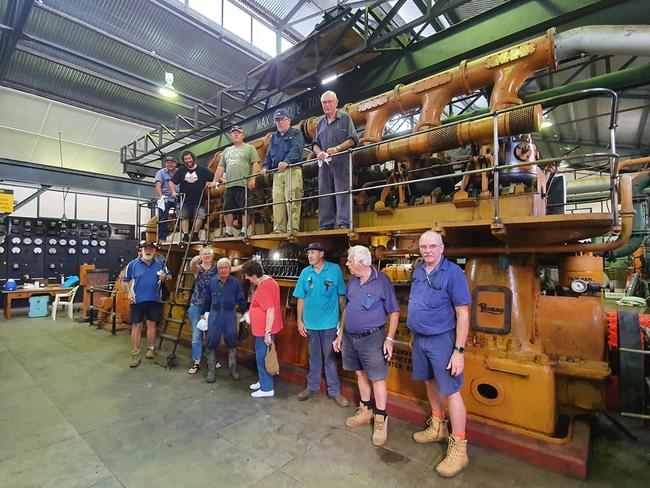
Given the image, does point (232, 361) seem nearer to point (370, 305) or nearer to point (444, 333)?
point (370, 305)

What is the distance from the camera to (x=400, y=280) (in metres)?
4.77

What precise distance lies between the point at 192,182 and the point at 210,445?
4480 millimetres

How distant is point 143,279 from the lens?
5109mm

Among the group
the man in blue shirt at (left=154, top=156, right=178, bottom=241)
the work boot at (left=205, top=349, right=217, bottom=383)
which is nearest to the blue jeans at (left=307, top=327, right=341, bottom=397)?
the work boot at (left=205, top=349, right=217, bottom=383)

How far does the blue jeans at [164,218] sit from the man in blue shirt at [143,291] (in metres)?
1.48

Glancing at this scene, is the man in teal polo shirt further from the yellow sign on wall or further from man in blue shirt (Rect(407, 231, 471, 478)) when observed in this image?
the yellow sign on wall

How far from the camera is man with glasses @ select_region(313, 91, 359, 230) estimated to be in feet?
12.7

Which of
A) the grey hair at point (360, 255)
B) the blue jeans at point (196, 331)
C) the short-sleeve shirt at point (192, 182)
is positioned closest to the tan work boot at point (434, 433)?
the grey hair at point (360, 255)

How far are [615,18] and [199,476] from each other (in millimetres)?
5459

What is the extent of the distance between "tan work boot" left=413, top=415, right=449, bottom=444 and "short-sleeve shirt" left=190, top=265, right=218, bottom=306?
10.6 feet

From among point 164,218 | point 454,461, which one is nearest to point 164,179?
point 164,218

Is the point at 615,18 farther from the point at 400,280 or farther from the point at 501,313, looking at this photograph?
the point at 400,280

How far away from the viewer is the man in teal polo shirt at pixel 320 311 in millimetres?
3654

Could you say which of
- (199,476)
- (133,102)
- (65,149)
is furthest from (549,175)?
(65,149)
